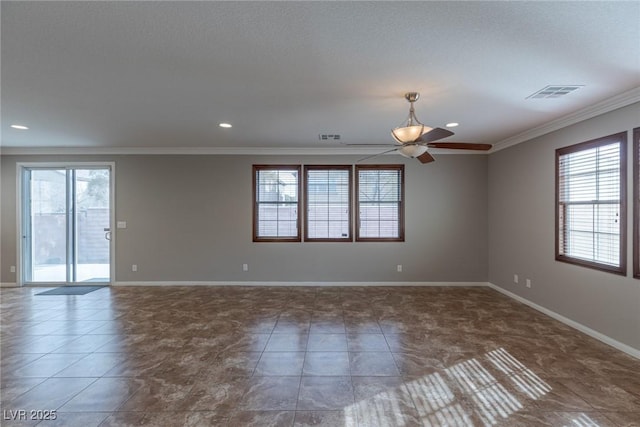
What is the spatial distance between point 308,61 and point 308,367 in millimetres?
2743

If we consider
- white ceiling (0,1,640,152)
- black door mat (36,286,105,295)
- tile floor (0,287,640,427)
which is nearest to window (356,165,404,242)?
tile floor (0,287,640,427)

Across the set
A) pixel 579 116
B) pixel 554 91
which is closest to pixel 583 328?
pixel 579 116

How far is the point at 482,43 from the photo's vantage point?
82.9 inches

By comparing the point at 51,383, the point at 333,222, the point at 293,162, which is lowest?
the point at 51,383

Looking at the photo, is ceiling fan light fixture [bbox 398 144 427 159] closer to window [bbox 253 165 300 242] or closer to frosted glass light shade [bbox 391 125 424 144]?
frosted glass light shade [bbox 391 125 424 144]

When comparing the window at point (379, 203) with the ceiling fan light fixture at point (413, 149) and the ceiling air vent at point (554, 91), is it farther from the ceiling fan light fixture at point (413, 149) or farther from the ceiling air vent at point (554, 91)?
the ceiling air vent at point (554, 91)

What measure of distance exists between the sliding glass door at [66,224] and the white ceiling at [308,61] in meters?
1.99

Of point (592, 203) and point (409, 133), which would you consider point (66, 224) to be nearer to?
point (409, 133)

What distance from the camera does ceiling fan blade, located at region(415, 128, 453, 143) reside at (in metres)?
2.64

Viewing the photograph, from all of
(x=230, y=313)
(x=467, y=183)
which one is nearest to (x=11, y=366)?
(x=230, y=313)

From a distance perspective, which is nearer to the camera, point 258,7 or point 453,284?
point 258,7

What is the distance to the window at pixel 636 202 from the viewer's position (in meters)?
2.99

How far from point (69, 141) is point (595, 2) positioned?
6.91 metres

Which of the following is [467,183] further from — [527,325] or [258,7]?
[258,7]
